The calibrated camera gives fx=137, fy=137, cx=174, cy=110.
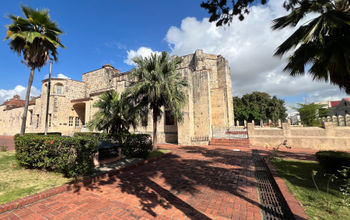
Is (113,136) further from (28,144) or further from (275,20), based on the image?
(275,20)

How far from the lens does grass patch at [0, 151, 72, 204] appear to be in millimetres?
3598

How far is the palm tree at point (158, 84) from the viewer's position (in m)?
8.51

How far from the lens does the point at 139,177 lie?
522cm

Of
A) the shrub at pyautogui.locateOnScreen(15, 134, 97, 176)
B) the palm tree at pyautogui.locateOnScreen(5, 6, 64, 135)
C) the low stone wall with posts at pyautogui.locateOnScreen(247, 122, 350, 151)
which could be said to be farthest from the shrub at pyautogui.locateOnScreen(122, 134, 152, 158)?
the low stone wall with posts at pyautogui.locateOnScreen(247, 122, 350, 151)

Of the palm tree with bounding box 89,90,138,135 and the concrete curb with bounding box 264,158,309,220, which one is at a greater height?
the palm tree with bounding box 89,90,138,135

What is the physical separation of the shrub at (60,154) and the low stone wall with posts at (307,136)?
13942 mm

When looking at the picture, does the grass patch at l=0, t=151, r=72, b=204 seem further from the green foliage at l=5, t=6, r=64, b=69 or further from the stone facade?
the stone facade

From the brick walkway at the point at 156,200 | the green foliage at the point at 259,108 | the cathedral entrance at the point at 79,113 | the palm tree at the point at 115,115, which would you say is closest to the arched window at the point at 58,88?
the cathedral entrance at the point at 79,113

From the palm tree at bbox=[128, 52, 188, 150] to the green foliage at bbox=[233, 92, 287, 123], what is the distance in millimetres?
30155

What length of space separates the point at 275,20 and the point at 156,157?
27.6 ft

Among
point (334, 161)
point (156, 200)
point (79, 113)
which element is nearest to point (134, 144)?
point (156, 200)

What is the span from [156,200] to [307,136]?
14.9m

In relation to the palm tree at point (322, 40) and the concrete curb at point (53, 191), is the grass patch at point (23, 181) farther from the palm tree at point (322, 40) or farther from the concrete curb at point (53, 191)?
the palm tree at point (322, 40)

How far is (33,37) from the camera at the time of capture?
715 cm
